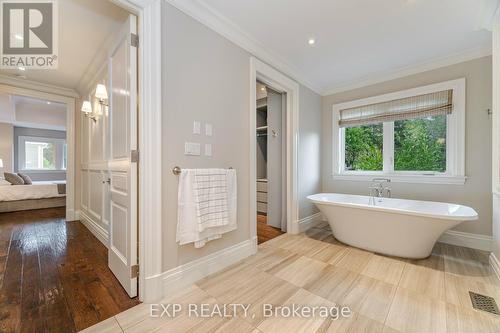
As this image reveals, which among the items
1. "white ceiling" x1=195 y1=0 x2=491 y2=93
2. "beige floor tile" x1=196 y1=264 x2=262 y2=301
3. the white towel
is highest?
"white ceiling" x1=195 y1=0 x2=491 y2=93

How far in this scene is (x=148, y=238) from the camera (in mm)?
1484

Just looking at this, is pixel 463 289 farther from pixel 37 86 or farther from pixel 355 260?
pixel 37 86

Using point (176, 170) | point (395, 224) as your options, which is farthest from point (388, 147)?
point (176, 170)

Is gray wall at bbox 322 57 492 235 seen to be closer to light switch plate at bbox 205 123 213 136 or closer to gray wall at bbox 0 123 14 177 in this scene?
light switch plate at bbox 205 123 213 136

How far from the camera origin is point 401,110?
116 inches

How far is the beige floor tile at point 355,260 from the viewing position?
202cm

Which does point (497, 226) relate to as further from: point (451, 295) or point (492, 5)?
point (492, 5)

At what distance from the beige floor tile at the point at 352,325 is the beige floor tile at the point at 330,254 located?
821mm

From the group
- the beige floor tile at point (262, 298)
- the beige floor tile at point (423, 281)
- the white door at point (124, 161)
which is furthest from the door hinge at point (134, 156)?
the beige floor tile at point (423, 281)

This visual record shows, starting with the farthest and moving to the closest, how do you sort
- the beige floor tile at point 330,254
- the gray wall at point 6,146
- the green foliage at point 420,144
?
the gray wall at point 6,146
the green foliage at point 420,144
the beige floor tile at point 330,254

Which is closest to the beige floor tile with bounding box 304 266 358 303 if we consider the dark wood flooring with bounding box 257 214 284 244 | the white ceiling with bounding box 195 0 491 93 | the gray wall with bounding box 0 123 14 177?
the dark wood flooring with bounding box 257 214 284 244

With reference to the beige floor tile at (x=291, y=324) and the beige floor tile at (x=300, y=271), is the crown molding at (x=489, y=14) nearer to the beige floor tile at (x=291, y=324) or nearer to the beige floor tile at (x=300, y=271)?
the beige floor tile at (x=300, y=271)

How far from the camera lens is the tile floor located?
1269mm

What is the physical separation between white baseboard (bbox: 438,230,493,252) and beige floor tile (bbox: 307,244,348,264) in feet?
4.67
